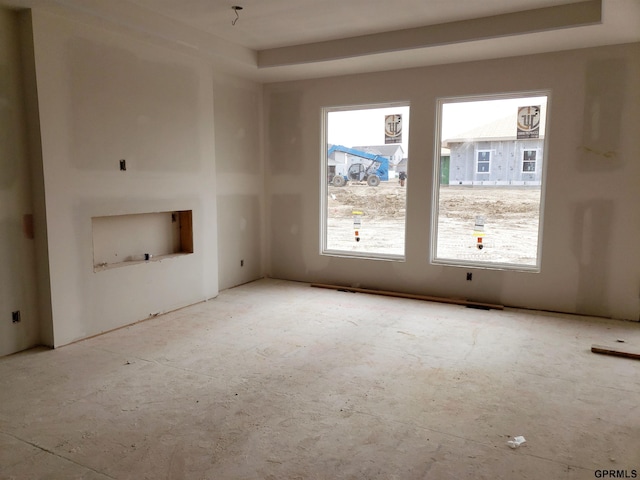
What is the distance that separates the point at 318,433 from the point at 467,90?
4533mm

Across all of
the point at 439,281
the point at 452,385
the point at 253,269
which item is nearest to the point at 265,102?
the point at 253,269

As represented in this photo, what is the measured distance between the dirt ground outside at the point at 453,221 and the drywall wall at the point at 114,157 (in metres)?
2.04

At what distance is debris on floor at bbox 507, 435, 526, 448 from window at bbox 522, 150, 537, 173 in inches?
144

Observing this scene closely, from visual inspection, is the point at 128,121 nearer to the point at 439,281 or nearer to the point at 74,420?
the point at 74,420

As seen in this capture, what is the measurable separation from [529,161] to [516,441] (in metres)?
3.76

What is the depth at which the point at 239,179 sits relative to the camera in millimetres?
6535

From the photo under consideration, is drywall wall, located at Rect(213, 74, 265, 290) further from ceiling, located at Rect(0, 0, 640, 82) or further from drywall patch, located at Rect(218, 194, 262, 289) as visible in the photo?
ceiling, located at Rect(0, 0, 640, 82)

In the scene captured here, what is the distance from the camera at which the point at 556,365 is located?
3.80 meters

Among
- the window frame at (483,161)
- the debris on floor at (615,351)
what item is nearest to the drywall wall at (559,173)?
the window frame at (483,161)

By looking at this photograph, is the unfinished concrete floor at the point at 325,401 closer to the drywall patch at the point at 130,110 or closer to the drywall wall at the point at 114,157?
the drywall wall at the point at 114,157

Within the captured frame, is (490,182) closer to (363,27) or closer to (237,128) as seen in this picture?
(363,27)

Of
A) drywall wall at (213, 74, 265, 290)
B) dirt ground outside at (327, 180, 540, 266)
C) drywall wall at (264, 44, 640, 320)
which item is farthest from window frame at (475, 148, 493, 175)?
drywall wall at (213, 74, 265, 290)

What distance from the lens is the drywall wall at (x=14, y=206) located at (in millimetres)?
3850

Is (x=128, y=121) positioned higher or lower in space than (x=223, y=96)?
lower
